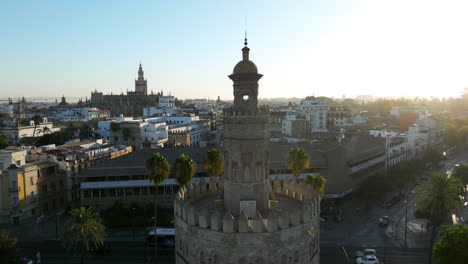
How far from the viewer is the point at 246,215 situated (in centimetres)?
2586

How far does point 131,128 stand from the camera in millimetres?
105750

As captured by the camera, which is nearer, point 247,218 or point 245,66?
point 247,218

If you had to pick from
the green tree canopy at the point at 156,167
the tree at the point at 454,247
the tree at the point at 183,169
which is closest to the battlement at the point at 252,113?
the green tree canopy at the point at 156,167

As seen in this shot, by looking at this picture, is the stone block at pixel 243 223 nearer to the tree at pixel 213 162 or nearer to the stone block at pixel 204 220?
the stone block at pixel 204 220

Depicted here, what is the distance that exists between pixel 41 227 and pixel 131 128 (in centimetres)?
5242

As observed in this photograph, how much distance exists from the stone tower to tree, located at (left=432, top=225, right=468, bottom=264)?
484 inches

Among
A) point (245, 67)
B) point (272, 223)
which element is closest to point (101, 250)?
point (272, 223)

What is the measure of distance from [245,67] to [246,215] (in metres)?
10.9

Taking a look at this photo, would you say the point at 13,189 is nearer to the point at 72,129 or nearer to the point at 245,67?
the point at 245,67

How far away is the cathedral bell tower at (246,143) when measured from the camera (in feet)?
87.4

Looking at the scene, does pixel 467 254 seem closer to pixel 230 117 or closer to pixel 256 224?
pixel 256 224

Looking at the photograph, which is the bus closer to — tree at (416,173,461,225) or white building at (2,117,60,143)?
tree at (416,173,461,225)

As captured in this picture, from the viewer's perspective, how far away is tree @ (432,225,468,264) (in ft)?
101

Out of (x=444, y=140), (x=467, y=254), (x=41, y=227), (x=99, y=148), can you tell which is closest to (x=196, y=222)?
(x=467, y=254)
